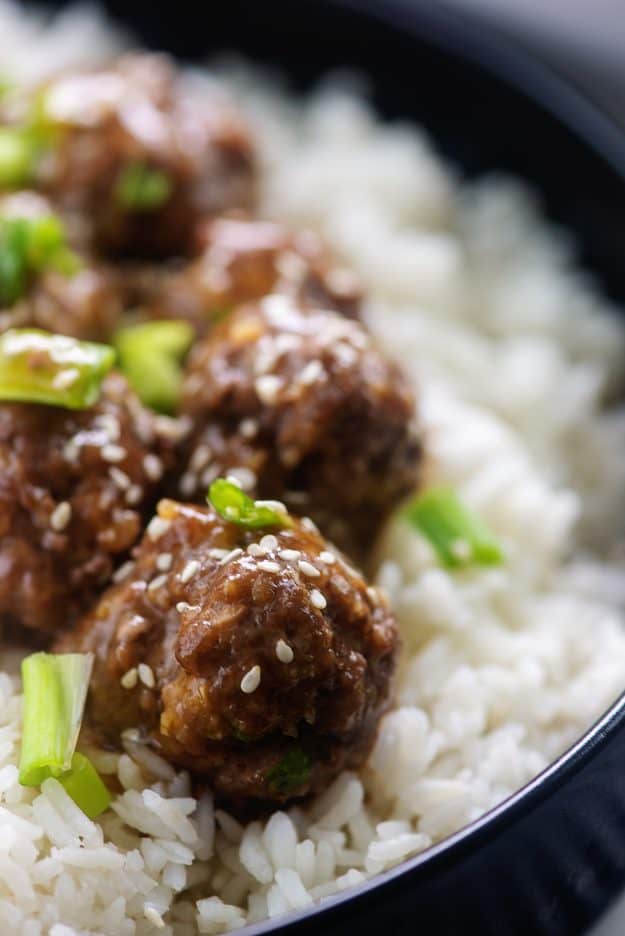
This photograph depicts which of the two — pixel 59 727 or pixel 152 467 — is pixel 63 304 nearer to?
pixel 152 467

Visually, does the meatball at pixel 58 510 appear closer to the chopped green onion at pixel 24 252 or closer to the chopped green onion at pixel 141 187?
the chopped green onion at pixel 24 252

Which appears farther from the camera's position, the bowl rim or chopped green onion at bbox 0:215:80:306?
the bowl rim

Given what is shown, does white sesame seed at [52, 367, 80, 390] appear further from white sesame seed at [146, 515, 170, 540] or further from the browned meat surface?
the browned meat surface

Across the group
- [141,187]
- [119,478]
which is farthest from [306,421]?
[141,187]

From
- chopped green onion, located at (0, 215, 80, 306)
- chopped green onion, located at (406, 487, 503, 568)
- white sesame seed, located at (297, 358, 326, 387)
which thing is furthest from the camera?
chopped green onion, located at (0, 215, 80, 306)

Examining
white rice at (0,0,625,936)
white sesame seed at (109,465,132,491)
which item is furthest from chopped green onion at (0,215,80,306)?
white rice at (0,0,625,936)

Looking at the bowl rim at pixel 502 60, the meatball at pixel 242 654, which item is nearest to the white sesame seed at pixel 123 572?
the meatball at pixel 242 654

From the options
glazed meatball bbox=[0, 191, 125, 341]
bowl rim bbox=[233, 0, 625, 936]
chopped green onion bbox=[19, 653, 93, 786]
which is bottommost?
chopped green onion bbox=[19, 653, 93, 786]
